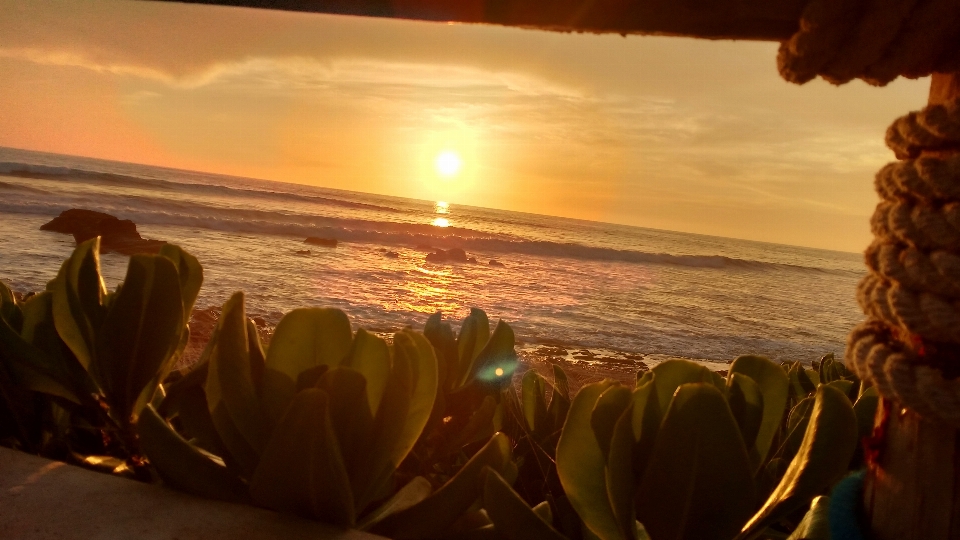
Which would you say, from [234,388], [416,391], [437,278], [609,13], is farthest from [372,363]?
[437,278]

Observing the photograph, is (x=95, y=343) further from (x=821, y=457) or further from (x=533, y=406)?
(x=821, y=457)

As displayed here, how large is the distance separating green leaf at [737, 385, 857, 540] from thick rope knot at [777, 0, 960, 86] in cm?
35

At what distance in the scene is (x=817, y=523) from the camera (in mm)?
767

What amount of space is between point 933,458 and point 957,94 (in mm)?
342

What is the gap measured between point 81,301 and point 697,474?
0.86 metres

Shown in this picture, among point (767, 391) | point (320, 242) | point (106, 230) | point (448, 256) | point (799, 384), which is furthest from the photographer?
point (320, 242)

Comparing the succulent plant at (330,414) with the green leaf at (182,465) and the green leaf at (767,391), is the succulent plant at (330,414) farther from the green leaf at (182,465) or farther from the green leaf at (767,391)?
the green leaf at (767,391)

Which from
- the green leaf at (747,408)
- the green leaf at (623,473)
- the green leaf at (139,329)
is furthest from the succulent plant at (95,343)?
the green leaf at (747,408)

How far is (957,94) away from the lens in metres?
0.65

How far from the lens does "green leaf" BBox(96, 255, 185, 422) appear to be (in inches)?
36.7

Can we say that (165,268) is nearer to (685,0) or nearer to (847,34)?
(685,0)

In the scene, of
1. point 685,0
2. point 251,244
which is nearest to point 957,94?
point 685,0

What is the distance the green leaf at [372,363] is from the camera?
0.87 metres

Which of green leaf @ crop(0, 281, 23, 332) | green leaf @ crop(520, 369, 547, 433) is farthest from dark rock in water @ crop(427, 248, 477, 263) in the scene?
green leaf @ crop(0, 281, 23, 332)
